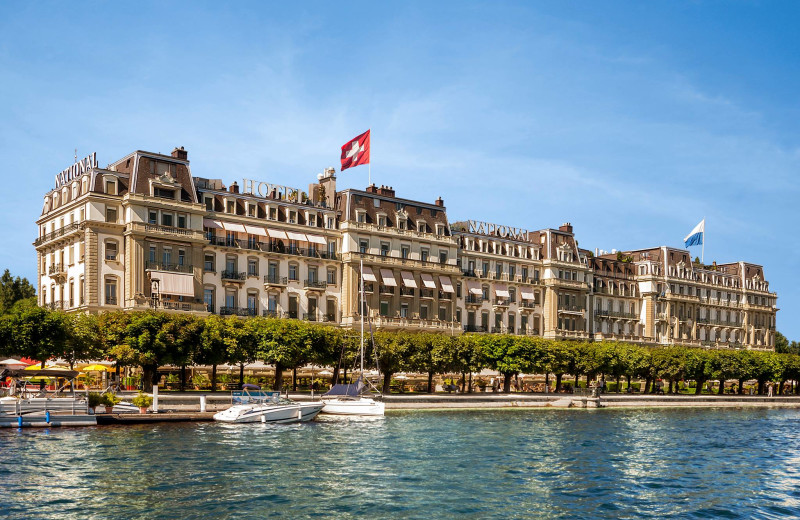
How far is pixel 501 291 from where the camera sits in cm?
12244

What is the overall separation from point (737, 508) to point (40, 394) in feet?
155

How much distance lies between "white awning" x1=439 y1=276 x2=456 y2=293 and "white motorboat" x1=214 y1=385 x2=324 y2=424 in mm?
46430

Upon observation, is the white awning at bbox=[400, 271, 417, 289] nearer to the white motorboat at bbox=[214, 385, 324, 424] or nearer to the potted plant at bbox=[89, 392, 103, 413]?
the white motorboat at bbox=[214, 385, 324, 424]

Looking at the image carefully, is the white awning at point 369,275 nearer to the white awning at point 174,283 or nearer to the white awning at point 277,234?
the white awning at point 277,234

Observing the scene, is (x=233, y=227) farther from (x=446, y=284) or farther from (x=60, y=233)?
(x=446, y=284)

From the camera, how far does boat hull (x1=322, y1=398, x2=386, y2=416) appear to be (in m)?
71.9

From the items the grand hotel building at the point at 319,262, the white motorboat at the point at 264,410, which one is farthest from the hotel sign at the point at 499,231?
the white motorboat at the point at 264,410

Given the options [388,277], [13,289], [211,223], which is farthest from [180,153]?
[13,289]

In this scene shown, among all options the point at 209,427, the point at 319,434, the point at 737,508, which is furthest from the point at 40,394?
the point at 737,508

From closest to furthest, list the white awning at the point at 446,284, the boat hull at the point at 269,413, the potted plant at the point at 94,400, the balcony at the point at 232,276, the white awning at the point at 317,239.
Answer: the potted plant at the point at 94,400 < the boat hull at the point at 269,413 < the balcony at the point at 232,276 < the white awning at the point at 317,239 < the white awning at the point at 446,284

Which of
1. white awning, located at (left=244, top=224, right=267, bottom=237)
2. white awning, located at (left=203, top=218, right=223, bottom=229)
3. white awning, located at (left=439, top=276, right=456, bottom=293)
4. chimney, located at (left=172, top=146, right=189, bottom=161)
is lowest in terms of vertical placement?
white awning, located at (left=439, top=276, right=456, bottom=293)

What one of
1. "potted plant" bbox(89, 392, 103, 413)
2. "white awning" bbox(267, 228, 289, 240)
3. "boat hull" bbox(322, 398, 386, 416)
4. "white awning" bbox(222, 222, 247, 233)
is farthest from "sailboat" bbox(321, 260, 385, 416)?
"white awning" bbox(267, 228, 289, 240)

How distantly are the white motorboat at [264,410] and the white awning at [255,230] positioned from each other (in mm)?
31083

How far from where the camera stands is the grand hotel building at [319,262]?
292 ft
